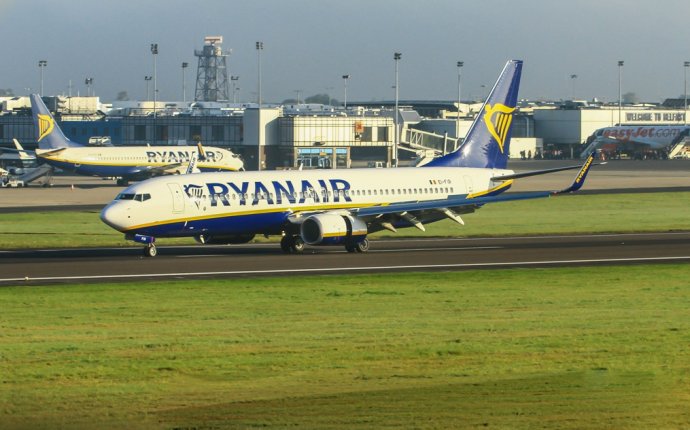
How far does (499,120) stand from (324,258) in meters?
17.2

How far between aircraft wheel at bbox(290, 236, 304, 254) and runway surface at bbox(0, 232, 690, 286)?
0.61 m

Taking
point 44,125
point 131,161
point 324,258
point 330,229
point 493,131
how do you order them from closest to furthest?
point 324,258 → point 330,229 → point 493,131 → point 131,161 → point 44,125

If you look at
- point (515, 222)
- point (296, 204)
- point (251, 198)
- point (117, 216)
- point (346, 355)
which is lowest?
point (515, 222)

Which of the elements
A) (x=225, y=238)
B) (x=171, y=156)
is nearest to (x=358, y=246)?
(x=225, y=238)

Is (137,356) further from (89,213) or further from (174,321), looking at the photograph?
(89,213)

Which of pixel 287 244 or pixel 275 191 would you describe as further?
pixel 287 244

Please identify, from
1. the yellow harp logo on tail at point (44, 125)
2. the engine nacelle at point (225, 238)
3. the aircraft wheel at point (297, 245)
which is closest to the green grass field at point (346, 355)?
the engine nacelle at point (225, 238)

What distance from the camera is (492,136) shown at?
65938 mm

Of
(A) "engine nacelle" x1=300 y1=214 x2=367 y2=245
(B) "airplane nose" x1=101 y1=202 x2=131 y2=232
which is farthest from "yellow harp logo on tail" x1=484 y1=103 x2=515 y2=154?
(B) "airplane nose" x1=101 y1=202 x2=131 y2=232

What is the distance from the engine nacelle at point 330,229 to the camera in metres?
53.8

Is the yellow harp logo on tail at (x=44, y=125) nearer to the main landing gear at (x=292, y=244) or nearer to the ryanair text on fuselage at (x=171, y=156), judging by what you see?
the ryanair text on fuselage at (x=171, y=156)

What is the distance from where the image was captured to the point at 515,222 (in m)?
77.8

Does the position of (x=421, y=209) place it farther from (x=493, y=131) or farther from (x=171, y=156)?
(x=171, y=156)

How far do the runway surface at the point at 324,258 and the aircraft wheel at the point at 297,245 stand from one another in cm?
61
